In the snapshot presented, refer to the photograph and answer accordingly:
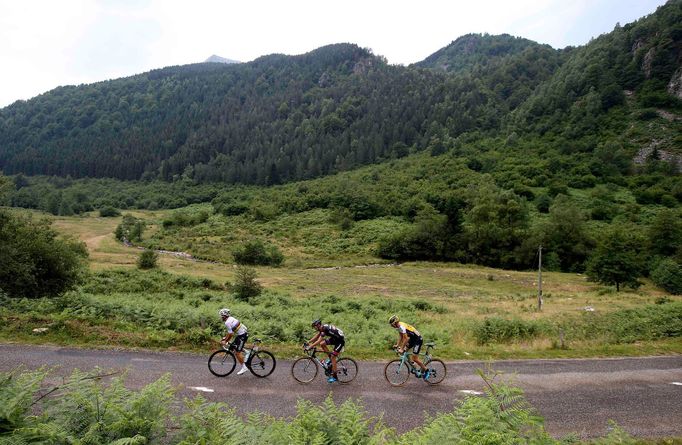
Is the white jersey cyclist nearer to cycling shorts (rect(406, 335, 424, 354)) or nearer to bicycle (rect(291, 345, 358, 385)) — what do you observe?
bicycle (rect(291, 345, 358, 385))

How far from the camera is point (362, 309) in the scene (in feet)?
107

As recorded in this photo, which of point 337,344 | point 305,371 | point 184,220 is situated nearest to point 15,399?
point 337,344

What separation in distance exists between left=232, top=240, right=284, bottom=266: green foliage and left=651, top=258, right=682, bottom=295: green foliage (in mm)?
55045

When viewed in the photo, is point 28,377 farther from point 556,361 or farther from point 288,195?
point 288,195

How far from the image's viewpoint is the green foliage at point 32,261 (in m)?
22.8

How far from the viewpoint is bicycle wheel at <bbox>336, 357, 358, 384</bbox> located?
13.9m

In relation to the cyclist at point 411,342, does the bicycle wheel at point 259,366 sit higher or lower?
lower

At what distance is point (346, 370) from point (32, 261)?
71.9ft

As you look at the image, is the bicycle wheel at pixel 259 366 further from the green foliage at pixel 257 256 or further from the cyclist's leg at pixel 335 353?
the green foliage at pixel 257 256

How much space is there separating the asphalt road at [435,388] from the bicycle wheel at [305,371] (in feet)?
0.85

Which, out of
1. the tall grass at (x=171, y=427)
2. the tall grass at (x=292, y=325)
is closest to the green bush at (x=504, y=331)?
the tall grass at (x=292, y=325)

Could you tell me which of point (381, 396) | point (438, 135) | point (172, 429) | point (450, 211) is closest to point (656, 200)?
point (450, 211)

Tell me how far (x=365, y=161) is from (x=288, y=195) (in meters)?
57.0

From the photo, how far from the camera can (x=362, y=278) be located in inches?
2291
